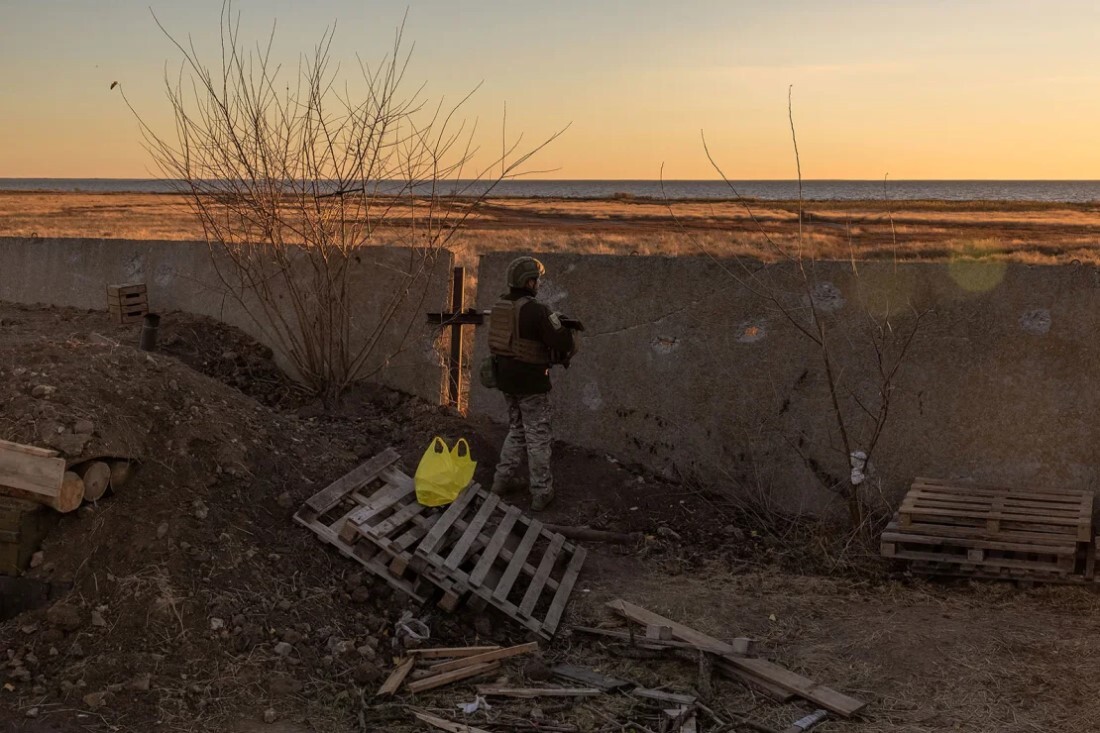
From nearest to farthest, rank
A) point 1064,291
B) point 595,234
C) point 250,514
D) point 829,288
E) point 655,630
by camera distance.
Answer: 1. point 655,630
2. point 250,514
3. point 1064,291
4. point 829,288
5. point 595,234

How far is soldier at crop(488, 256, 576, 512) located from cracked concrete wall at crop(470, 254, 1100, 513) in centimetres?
90

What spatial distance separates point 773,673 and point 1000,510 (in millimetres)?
2136

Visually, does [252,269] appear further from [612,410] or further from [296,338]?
[612,410]

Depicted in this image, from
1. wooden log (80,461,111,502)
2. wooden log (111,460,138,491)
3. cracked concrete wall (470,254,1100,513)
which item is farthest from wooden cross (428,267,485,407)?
wooden log (80,461,111,502)

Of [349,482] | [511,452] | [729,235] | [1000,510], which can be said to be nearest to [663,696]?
[349,482]

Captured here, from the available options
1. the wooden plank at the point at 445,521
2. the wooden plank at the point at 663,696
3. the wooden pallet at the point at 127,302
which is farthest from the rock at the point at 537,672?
the wooden pallet at the point at 127,302

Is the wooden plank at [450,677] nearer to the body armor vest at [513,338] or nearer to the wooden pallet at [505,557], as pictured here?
the wooden pallet at [505,557]

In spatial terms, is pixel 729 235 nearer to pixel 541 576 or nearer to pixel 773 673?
pixel 541 576

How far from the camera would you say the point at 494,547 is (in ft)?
21.0

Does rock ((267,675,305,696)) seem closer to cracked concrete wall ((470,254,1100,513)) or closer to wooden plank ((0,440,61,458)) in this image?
wooden plank ((0,440,61,458))

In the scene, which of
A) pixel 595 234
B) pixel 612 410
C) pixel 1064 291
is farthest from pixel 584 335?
pixel 595 234

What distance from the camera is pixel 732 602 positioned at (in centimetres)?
627

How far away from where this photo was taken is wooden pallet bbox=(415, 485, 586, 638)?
6.04 m

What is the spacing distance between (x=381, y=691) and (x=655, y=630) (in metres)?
1.47
